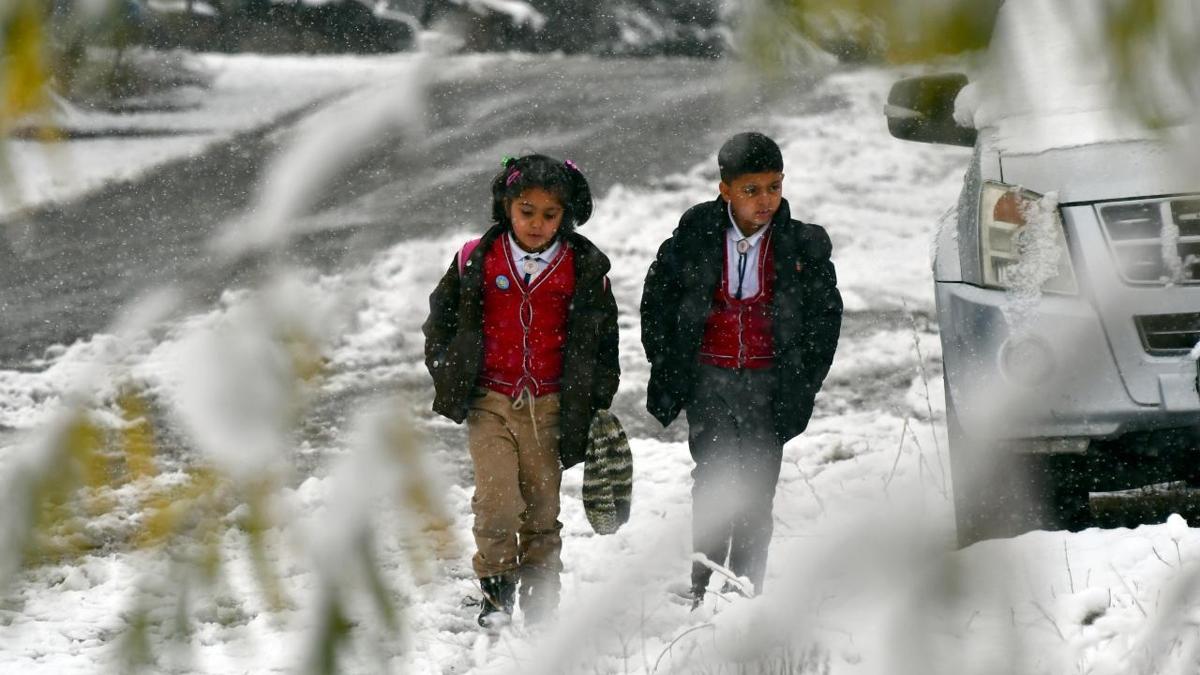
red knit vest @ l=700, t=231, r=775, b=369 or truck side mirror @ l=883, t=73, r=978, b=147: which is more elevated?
truck side mirror @ l=883, t=73, r=978, b=147

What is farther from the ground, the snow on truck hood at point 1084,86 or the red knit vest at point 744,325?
the snow on truck hood at point 1084,86

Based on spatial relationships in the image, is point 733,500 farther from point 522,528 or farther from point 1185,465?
point 1185,465

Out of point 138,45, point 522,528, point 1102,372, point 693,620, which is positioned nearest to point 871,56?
point 1102,372

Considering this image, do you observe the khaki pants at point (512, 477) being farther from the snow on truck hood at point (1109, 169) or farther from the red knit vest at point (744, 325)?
the snow on truck hood at point (1109, 169)

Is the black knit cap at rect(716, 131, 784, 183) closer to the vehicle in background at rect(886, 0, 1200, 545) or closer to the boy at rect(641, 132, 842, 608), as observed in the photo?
the boy at rect(641, 132, 842, 608)

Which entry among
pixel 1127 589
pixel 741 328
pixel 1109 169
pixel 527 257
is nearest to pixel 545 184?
pixel 527 257

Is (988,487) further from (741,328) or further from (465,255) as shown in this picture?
(465,255)

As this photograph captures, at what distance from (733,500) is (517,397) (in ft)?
2.04

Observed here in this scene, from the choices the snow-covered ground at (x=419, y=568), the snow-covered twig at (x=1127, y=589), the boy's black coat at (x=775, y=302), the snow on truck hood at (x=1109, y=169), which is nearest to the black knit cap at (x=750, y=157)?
the boy's black coat at (x=775, y=302)

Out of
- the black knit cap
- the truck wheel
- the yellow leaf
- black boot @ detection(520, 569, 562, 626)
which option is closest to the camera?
the yellow leaf

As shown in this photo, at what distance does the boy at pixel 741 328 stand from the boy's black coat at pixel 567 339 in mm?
128

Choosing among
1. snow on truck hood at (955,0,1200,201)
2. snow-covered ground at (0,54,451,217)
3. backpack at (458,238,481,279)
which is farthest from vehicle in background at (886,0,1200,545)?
backpack at (458,238,481,279)

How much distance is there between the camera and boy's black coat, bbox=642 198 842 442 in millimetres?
3674

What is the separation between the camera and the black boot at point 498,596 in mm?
4039
